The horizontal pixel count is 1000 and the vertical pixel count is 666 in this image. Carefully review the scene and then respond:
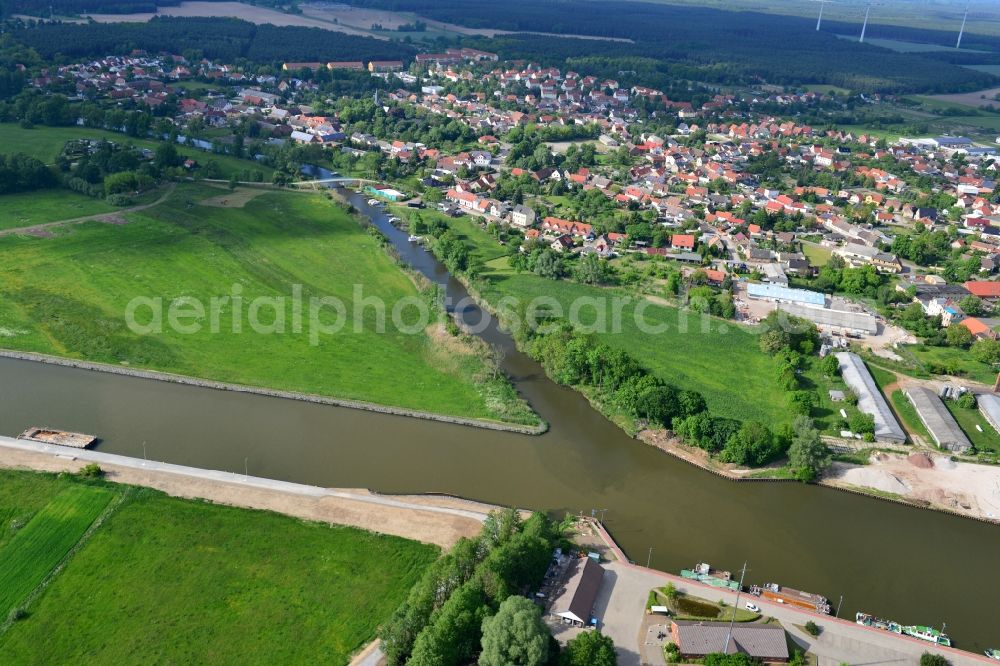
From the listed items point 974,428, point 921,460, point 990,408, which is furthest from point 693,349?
point 990,408

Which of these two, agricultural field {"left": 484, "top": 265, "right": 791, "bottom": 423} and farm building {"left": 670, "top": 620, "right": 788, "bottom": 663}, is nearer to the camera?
farm building {"left": 670, "top": 620, "right": 788, "bottom": 663}

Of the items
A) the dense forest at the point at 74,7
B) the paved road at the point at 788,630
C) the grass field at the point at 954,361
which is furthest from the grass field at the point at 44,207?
the dense forest at the point at 74,7

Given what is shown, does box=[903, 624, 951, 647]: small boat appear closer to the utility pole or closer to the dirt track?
the utility pole

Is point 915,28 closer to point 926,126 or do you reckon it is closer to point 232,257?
point 926,126

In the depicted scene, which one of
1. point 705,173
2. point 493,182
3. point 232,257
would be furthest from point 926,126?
point 232,257

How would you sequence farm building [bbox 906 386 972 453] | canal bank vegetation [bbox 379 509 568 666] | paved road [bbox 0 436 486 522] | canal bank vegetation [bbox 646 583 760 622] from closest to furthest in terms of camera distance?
canal bank vegetation [bbox 379 509 568 666] < canal bank vegetation [bbox 646 583 760 622] < paved road [bbox 0 436 486 522] < farm building [bbox 906 386 972 453]

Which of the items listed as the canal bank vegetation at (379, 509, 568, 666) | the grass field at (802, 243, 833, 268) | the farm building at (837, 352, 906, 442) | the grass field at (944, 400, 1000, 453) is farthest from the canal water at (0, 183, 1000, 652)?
the grass field at (802, 243, 833, 268)

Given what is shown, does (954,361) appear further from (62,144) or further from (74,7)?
(74,7)
